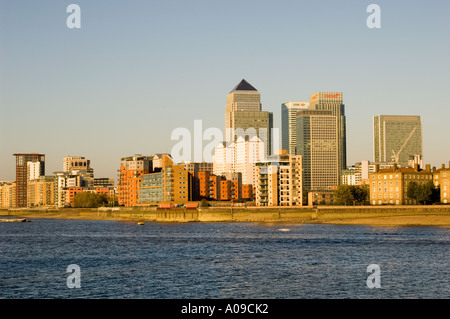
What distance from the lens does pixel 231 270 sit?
6625 cm

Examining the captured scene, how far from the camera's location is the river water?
51.9 metres

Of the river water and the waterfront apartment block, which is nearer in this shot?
the river water

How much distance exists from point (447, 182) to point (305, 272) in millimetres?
145296

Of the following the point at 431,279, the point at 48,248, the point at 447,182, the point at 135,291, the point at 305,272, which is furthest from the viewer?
the point at 447,182

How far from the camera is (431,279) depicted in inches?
2272

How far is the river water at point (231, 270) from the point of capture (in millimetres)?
51938

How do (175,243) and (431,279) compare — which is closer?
(431,279)

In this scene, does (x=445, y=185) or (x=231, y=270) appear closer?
(x=231, y=270)

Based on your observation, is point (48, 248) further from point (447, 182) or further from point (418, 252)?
point (447, 182)

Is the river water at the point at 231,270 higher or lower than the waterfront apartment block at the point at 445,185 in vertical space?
lower

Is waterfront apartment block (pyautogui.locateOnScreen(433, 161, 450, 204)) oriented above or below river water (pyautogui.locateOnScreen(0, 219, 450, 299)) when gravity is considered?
above

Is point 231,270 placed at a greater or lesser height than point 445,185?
lesser

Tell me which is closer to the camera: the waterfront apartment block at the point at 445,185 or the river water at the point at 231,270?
the river water at the point at 231,270
